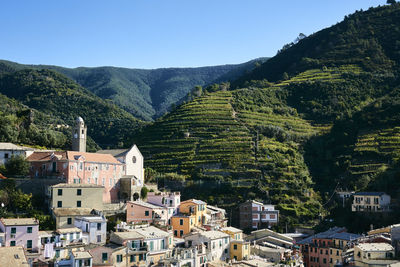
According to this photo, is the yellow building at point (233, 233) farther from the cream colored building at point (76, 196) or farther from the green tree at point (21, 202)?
the green tree at point (21, 202)

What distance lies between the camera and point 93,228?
173 ft

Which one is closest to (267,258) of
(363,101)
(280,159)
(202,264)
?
(202,264)

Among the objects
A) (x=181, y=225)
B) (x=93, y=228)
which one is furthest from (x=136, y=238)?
(x=181, y=225)

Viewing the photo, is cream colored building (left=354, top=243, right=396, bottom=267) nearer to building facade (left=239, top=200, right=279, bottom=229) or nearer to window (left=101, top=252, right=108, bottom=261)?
building facade (left=239, top=200, right=279, bottom=229)

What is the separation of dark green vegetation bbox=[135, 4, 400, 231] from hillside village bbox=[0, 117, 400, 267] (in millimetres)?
7700

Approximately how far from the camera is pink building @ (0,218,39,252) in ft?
157

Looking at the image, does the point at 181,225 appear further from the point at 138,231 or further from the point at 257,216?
the point at 257,216

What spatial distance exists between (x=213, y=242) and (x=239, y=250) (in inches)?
157

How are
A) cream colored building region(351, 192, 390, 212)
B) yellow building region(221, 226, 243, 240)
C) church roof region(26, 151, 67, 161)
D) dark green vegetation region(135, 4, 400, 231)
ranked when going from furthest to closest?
dark green vegetation region(135, 4, 400, 231) → cream colored building region(351, 192, 390, 212) → yellow building region(221, 226, 243, 240) → church roof region(26, 151, 67, 161)

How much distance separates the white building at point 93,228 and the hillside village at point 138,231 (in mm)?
102

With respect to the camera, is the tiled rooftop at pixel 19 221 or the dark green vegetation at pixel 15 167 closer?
the tiled rooftop at pixel 19 221

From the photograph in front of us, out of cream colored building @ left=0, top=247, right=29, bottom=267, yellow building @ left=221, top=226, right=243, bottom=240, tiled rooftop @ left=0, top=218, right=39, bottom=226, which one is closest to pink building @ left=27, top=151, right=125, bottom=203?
tiled rooftop @ left=0, top=218, right=39, bottom=226

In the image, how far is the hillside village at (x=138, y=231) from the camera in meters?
48.6

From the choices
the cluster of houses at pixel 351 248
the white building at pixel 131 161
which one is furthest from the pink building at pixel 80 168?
the cluster of houses at pixel 351 248
